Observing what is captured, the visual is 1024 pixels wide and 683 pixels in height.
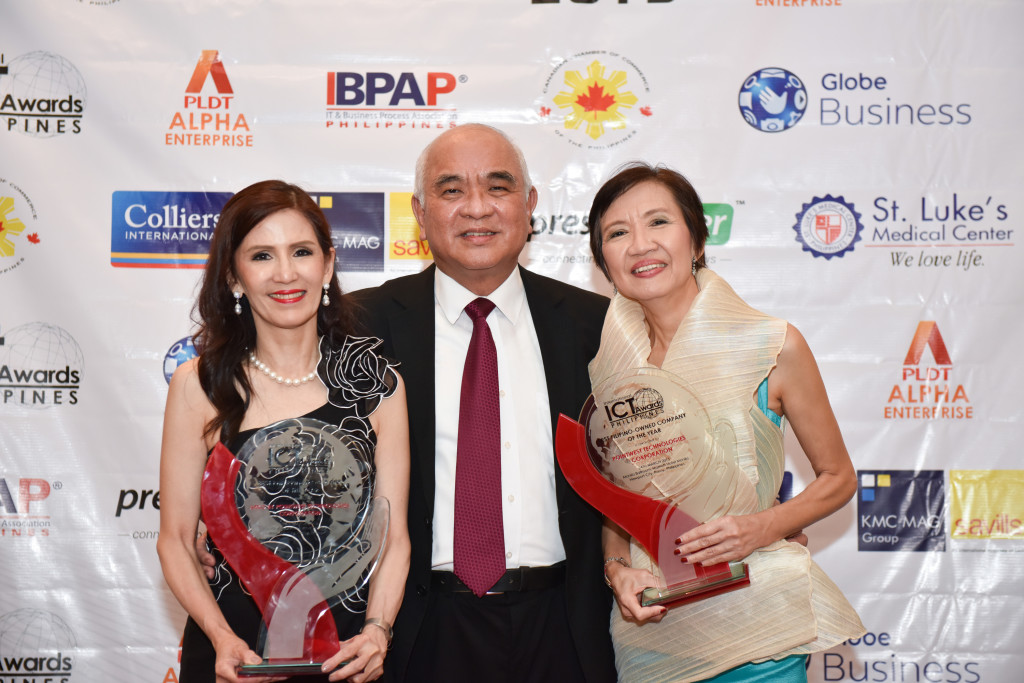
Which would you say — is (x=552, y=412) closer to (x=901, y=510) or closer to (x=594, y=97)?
(x=594, y=97)

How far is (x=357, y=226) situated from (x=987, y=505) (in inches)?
112

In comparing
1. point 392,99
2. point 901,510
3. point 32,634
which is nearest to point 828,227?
point 901,510

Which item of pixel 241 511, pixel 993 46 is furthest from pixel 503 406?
pixel 993 46

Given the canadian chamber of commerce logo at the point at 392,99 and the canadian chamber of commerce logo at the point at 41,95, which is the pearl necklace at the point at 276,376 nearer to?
the canadian chamber of commerce logo at the point at 392,99

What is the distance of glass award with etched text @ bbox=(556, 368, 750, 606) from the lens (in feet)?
5.92

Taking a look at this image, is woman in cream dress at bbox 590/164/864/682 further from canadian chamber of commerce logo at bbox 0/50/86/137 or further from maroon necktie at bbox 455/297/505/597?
canadian chamber of commerce logo at bbox 0/50/86/137

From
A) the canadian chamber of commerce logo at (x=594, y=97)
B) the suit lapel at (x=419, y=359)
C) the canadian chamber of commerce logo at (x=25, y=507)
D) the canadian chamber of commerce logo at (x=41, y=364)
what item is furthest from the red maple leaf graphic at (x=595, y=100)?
the canadian chamber of commerce logo at (x=25, y=507)

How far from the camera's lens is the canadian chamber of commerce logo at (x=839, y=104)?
345cm

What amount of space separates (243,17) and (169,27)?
0.32 m

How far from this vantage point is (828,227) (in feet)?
11.3

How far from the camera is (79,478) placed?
134 inches

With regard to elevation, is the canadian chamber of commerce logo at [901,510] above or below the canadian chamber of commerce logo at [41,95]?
below

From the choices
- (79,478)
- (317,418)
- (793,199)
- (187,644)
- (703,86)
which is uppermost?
(703,86)

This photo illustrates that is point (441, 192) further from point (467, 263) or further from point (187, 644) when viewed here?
point (187, 644)
